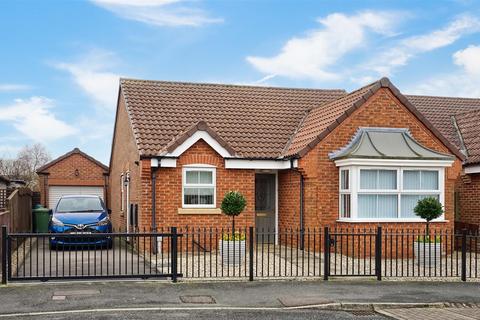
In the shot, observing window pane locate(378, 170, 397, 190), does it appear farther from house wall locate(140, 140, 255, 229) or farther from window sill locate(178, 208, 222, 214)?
window sill locate(178, 208, 222, 214)

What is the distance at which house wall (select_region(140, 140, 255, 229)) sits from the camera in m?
18.3

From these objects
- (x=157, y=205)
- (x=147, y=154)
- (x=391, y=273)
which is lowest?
(x=391, y=273)

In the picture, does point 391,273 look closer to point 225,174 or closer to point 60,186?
point 225,174

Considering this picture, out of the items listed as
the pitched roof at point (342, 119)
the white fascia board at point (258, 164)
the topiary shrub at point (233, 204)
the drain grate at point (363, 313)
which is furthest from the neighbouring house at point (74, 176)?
the drain grate at point (363, 313)

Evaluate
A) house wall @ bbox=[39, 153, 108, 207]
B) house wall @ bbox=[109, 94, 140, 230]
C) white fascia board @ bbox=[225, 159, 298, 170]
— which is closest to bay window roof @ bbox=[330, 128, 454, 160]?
white fascia board @ bbox=[225, 159, 298, 170]

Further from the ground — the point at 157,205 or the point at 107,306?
the point at 157,205

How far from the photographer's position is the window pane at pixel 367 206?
18.0 meters

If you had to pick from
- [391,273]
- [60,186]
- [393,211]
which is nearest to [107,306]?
[391,273]

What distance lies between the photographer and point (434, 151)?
18.6 meters

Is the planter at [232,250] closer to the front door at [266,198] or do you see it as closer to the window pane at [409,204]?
the front door at [266,198]

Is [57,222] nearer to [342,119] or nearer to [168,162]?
[168,162]

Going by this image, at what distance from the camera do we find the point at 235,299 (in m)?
10.9

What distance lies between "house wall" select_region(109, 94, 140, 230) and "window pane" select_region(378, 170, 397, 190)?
695 cm

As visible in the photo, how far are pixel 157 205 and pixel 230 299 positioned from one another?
779 cm
